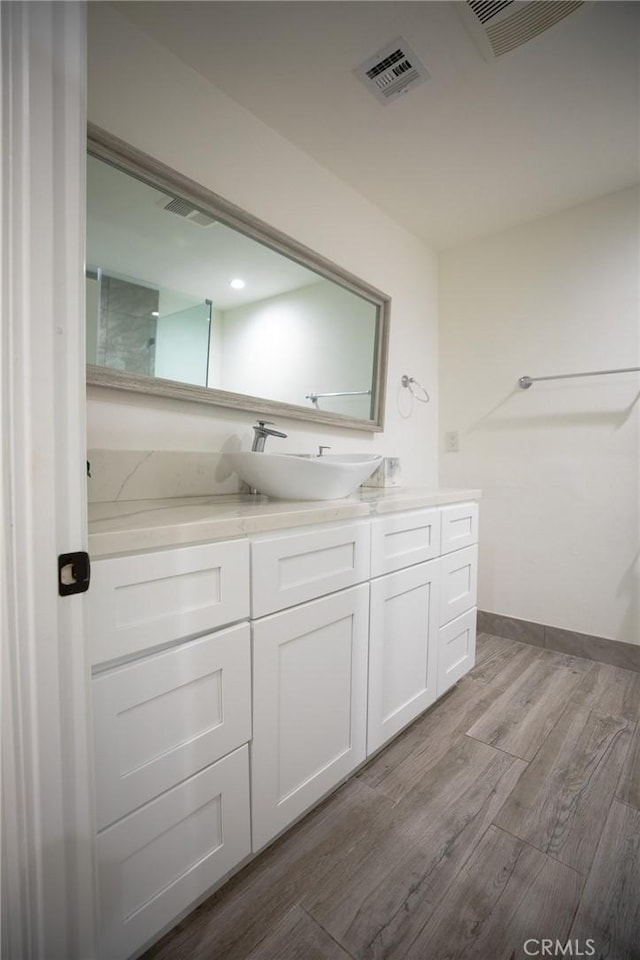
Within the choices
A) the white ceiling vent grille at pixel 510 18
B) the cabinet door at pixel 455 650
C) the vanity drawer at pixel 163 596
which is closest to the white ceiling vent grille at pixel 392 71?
the white ceiling vent grille at pixel 510 18

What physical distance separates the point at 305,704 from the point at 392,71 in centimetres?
191

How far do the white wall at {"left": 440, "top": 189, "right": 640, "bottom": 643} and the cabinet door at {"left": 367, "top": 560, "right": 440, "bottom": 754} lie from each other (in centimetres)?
100

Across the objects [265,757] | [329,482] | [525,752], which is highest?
[329,482]

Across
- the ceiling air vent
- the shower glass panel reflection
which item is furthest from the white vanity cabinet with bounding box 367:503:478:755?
the ceiling air vent

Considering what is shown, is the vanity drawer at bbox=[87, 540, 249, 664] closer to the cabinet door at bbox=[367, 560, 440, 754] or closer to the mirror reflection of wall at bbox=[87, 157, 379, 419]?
the cabinet door at bbox=[367, 560, 440, 754]

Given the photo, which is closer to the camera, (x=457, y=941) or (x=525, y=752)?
(x=457, y=941)

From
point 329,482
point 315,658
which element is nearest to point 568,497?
point 329,482

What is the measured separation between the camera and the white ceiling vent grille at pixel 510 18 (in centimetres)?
110

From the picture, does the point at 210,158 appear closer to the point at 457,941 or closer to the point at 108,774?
the point at 108,774

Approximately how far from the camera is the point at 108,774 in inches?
26.7

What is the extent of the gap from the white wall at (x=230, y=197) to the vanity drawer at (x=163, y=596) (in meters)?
0.58

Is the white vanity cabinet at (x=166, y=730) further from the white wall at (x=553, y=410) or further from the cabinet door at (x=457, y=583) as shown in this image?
the white wall at (x=553, y=410)

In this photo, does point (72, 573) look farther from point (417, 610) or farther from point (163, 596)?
point (417, 610)

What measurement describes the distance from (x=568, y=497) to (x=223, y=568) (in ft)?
6.39
